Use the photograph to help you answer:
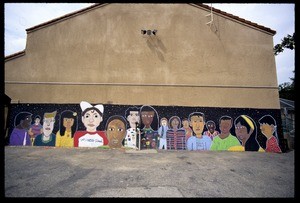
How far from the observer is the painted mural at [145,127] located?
29.4 ft

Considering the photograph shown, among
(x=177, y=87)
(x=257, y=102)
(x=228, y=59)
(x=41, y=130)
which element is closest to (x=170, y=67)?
(x=177, y=87)

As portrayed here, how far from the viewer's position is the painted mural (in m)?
8.96

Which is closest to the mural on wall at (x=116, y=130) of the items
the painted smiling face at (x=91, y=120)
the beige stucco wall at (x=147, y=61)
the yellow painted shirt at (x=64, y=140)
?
the painted smiling face at (x=91, y=120)

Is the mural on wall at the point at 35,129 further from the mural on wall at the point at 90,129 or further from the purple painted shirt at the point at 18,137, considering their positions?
the mural on wall at the point at 90,129

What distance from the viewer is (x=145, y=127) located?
9.13m

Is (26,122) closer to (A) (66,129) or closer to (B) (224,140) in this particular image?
(A) (66,129)

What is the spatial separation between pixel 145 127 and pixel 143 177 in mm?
4470

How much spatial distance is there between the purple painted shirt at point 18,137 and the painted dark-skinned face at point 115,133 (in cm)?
431

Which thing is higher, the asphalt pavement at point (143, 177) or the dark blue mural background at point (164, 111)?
the dark blue mural background at point (164, 111)

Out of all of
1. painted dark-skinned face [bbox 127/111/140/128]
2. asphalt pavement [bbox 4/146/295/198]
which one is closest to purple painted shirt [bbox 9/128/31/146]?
asphalt pavement [bbox 4/146/295/198]

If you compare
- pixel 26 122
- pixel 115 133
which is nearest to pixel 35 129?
pixel 26 122

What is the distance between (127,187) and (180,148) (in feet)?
17.6

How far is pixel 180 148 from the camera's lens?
8.92 m
